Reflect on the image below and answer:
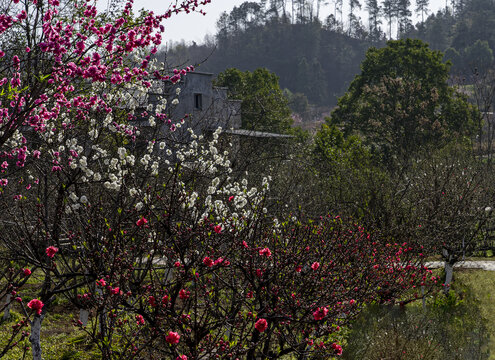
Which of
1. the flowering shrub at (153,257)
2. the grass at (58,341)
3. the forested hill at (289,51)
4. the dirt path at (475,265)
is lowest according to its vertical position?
the dirt path at (475,265)

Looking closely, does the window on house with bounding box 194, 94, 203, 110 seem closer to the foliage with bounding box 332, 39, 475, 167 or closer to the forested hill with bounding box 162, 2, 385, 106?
the foliage with bounding box 332, 39, 475, 167

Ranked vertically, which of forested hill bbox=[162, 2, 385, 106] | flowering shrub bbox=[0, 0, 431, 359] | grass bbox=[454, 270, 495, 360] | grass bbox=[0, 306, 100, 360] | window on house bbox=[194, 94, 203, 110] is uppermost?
forested hill bbox=[162, 2, 385, 106]

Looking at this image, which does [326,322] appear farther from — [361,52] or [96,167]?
[361,52]

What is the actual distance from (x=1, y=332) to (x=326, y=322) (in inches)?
286

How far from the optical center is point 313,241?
7.23 m

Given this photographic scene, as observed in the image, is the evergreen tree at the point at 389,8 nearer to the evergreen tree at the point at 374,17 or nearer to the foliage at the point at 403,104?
the evergreen tree at the point at 374,17

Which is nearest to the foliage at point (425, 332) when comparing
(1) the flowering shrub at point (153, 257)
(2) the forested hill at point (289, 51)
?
(1) the flowering shrub at point (153, 257)

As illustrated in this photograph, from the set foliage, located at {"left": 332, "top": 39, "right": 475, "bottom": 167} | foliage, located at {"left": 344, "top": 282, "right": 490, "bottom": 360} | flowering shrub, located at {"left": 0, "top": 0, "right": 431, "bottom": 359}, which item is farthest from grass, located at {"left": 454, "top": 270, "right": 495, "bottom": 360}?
foliage, located at {"left": 332, "top": 39, "right": 475, "bottom": 167}

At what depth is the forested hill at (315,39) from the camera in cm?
8712

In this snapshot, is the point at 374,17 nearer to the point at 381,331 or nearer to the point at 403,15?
the point at 403,15

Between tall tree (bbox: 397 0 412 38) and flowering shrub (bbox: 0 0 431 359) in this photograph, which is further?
tall tree (bbox: 397 0 412 38)

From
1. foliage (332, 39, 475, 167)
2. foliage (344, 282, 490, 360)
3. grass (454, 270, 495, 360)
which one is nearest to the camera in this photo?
foliage (344, 282, 490, 360)

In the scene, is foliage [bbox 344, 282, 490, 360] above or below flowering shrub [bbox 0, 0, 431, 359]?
below

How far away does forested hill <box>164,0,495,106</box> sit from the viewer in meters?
87.1
